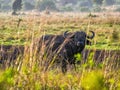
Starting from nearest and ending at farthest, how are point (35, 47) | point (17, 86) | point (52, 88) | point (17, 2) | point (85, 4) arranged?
point (17, 86) → point (52, 88) → point (35, 47) → point (17, 2) → point (85, 4)

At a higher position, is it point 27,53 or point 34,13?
point 34,13

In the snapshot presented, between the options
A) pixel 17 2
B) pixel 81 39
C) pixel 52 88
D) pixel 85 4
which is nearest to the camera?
pixel 52 88

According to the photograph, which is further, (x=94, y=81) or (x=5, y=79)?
(x=5, y=79)

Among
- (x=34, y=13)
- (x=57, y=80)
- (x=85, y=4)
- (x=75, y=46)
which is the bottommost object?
(x=85, y=4)

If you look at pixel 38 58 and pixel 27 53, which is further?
pixel 38 58

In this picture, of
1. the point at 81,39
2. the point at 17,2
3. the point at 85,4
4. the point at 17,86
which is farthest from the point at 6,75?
the point at 85,4

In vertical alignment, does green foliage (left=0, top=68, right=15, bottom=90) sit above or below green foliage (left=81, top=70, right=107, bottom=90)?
below

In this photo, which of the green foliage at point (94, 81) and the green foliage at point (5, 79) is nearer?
the green foliage at point (94, 81)

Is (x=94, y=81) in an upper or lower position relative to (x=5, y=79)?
upper

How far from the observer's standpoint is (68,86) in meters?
4.61

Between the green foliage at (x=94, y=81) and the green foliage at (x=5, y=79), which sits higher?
the green foliage at (x=94, y=81)

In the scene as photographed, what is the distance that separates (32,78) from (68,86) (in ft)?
1.42

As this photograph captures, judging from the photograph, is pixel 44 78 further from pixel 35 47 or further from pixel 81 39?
pixel 81 39

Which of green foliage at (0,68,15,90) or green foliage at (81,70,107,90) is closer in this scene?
green foliage at (81,70,107,90)
